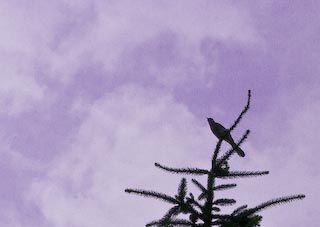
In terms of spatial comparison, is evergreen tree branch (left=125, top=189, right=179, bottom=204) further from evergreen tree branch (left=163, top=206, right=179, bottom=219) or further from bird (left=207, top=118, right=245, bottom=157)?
bird (left=207, top=118, right=245, bottom=157)

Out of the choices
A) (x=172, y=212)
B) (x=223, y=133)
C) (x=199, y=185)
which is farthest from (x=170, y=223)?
(x=223, y=133)

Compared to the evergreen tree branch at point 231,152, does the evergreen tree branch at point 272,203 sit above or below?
below

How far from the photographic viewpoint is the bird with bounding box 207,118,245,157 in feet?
22.3

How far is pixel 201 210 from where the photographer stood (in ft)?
21.7

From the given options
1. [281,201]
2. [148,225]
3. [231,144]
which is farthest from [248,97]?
[148,225]

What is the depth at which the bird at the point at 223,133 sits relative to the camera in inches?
268

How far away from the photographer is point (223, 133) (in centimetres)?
690

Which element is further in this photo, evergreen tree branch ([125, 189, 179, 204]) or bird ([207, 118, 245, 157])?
bird ([207, 118, 245, 157])

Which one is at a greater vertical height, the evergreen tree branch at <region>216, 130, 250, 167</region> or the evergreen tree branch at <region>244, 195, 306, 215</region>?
the evergreen tree branch at <region>216, 130, 250, 167</region>

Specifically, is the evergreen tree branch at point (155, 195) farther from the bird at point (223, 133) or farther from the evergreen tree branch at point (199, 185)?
the bird at point (223, 133)

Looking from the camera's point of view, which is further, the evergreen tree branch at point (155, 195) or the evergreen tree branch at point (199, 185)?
the evergreen tree branch at point (199, 185)

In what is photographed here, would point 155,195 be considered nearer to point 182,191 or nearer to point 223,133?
point 182,191

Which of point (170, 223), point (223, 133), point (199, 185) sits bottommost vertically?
point (170, 223)

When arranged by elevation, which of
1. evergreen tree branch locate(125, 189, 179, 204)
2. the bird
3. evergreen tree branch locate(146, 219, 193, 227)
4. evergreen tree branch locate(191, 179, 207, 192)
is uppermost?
Answer: the bird
